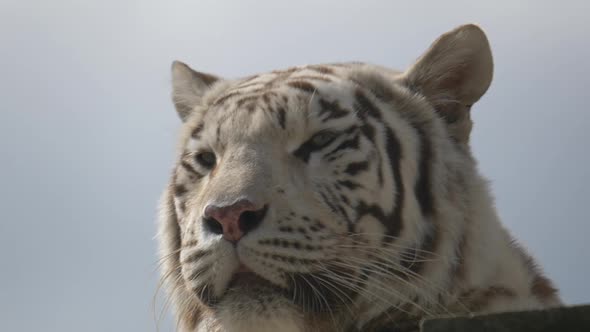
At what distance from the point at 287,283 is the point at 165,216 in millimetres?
1346

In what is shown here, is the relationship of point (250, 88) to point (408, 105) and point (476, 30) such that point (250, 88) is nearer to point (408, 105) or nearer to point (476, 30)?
point (408, 105)

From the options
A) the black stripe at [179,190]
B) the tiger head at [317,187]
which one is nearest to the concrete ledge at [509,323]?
the tiger head at [317,187]

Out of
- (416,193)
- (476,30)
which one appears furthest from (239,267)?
(476,30)

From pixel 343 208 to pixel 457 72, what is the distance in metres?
1.15

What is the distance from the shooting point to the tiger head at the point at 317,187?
11.1ft

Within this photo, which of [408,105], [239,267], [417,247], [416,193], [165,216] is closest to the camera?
[239,267]

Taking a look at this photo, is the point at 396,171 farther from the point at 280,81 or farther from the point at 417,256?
the point at 280,81

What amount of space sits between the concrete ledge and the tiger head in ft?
4.51

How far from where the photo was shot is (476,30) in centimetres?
421

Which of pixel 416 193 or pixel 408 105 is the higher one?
pixel 408 105

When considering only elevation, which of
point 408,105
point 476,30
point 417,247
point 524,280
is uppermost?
point 476,30

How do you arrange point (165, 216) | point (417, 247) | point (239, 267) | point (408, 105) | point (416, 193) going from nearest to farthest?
point (239, 267)
point (417, 247)
point (416, 193)
point (408, 105)
point (165, 216)

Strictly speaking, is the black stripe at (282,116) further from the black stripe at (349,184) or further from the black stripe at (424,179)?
the black stripe at (424,179)

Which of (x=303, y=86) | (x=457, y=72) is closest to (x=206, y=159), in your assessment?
(x=303, y=86)
